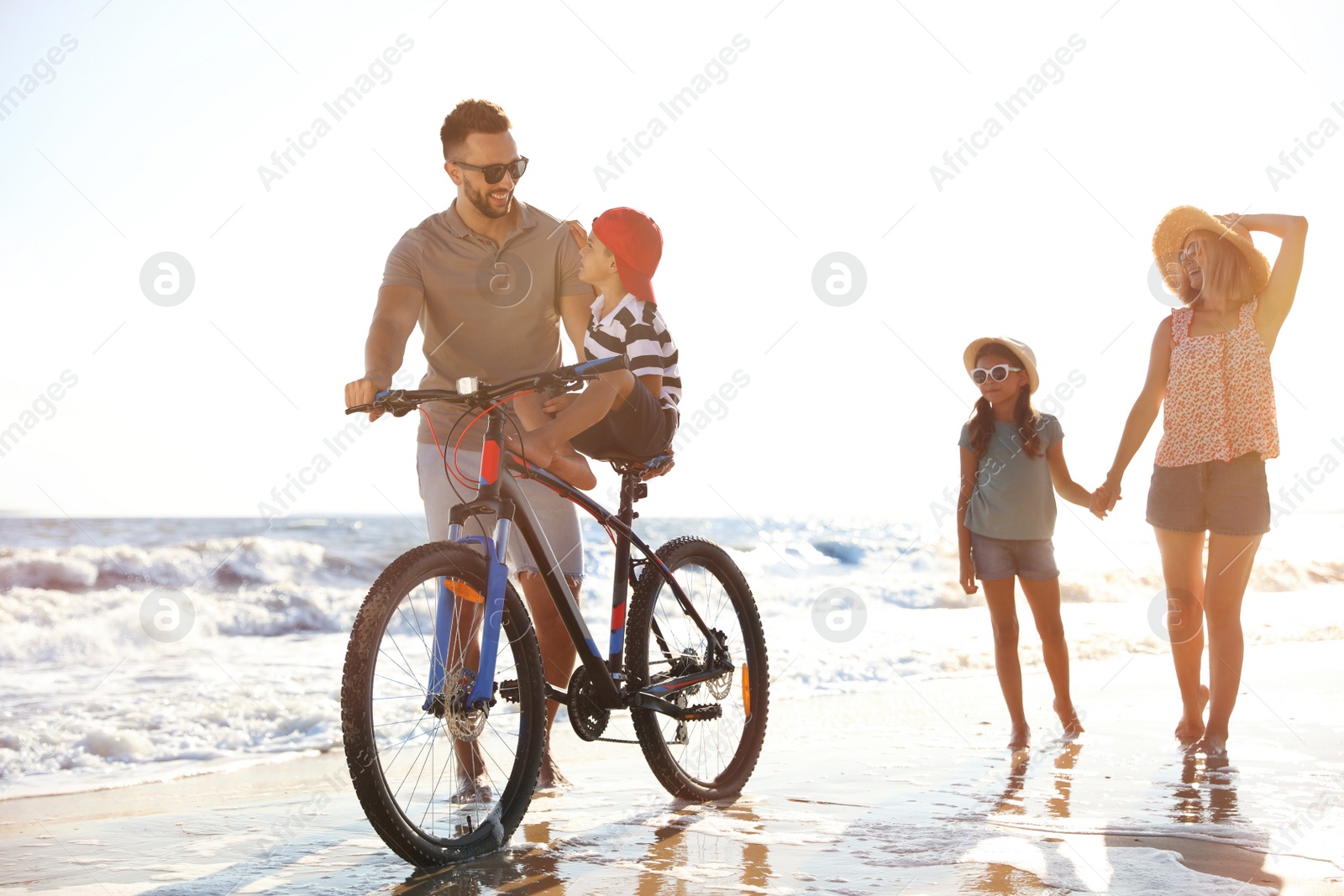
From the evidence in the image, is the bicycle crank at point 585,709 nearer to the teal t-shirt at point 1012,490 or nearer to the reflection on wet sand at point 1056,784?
the reflection on wet sand at point 1056,784

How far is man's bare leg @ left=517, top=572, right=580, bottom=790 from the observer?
327 centimetres

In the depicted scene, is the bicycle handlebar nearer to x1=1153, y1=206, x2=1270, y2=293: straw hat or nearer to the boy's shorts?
the boy's shorts

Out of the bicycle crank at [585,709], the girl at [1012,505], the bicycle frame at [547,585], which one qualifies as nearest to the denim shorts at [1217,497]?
the girl at [1012,505]

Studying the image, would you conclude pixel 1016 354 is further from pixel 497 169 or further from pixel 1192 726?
pixel 497 169

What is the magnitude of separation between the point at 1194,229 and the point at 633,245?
227 centimetres

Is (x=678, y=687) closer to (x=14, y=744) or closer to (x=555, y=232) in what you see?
(x=555, y=232)

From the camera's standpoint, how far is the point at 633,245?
298 centimetres

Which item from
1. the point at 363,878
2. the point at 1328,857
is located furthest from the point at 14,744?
the point at 1328,857

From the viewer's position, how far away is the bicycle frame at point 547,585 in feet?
7.98

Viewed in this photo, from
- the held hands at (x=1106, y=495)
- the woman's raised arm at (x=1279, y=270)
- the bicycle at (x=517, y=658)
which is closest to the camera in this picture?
the bicycle at (x=517, y=658)

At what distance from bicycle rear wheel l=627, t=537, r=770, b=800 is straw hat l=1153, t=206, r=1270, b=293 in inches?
83.8

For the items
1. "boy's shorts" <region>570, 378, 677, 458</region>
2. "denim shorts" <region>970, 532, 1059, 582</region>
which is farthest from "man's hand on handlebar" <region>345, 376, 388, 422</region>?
"denim shorts" <region>970, 532, 1059, 582</region>

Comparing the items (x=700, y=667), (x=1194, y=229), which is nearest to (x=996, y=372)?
(x=1194, y=229)

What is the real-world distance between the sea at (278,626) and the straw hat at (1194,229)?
130cm
